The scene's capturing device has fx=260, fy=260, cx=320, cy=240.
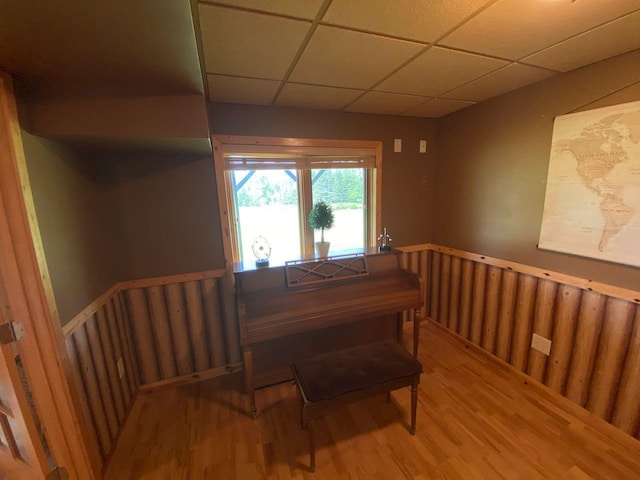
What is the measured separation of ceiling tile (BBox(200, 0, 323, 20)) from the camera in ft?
3.29

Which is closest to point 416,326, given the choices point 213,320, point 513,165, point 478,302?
point 478,302

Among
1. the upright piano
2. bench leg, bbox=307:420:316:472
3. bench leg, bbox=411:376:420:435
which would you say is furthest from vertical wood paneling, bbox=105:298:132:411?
bench leg, bbox=411:376:420:435

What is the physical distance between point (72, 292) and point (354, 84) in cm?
214

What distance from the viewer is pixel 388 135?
2.68 metres

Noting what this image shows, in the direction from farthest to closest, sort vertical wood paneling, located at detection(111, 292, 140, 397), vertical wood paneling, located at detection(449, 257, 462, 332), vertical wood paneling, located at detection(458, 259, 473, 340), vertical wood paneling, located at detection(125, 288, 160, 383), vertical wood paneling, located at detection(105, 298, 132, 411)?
vertical wood paneling, located at detection(449, 257, 462, 332) → vertical wood paneling, located at detection(458, 259, 473, 340) → vertical wood paneling, located at detection(125, 288, 160, 383) → vertical wood paneling, located at detection(111, 292, 140, 397) → vertical wood paneling, located at detection(105, 298, 132, 411)

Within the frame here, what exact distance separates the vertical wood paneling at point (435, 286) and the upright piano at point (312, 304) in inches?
32.2

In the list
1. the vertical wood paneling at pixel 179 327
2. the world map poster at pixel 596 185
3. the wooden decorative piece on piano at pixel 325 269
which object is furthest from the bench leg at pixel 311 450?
the world map poster at pixel 596 185

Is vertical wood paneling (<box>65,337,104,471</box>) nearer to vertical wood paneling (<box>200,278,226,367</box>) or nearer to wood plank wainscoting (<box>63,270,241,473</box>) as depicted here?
wood plank wainscoting (<box>63,270,241,473</box>)

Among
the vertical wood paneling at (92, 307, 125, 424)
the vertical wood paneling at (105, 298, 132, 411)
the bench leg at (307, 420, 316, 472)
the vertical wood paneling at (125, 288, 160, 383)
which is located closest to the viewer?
the bench leg at (307, 420, 316, 472)

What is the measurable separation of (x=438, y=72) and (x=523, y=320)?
2.03 m

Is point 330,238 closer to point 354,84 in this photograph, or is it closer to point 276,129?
point 276,129

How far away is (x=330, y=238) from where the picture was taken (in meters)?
2.76

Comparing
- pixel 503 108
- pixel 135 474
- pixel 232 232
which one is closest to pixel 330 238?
pixel 232 232

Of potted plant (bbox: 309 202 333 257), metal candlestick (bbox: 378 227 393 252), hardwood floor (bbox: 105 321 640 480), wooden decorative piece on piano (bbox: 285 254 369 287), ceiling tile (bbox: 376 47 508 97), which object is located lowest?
hardwood floor (bbox: 105 321 640 480)
